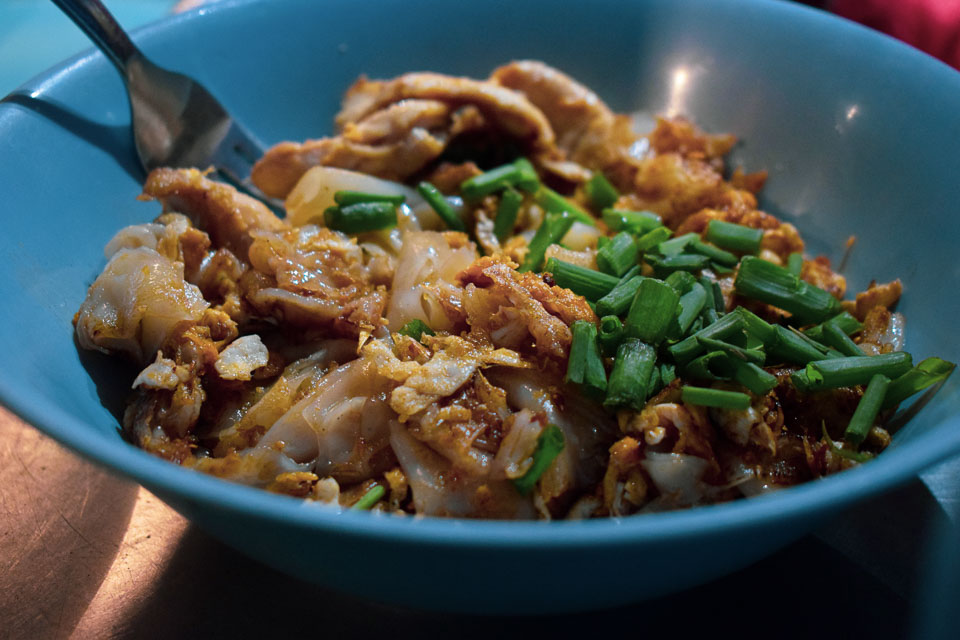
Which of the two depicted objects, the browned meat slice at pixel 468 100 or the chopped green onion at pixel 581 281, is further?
the browned meat slice at pixel 468 100

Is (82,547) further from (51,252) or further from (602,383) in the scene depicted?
(602,383)

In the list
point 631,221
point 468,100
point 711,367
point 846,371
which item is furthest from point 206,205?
point 846,371

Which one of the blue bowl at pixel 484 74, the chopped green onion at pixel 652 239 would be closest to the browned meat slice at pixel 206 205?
the blue bowl at pixel 484 74

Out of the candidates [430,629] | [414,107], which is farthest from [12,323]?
[414,107]

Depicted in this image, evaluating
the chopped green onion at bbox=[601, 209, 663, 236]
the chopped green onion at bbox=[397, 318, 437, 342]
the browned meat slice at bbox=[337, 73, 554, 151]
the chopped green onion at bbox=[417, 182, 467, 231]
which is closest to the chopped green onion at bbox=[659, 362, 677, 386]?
the chopped green onion at bbox=[397, 318, 437, 342]

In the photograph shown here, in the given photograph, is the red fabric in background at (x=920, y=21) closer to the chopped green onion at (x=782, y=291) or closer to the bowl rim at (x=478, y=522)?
the chopped green onion at (x=782, y=291)

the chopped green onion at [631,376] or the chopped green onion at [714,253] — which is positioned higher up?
the chopped green onion at [714,253]
